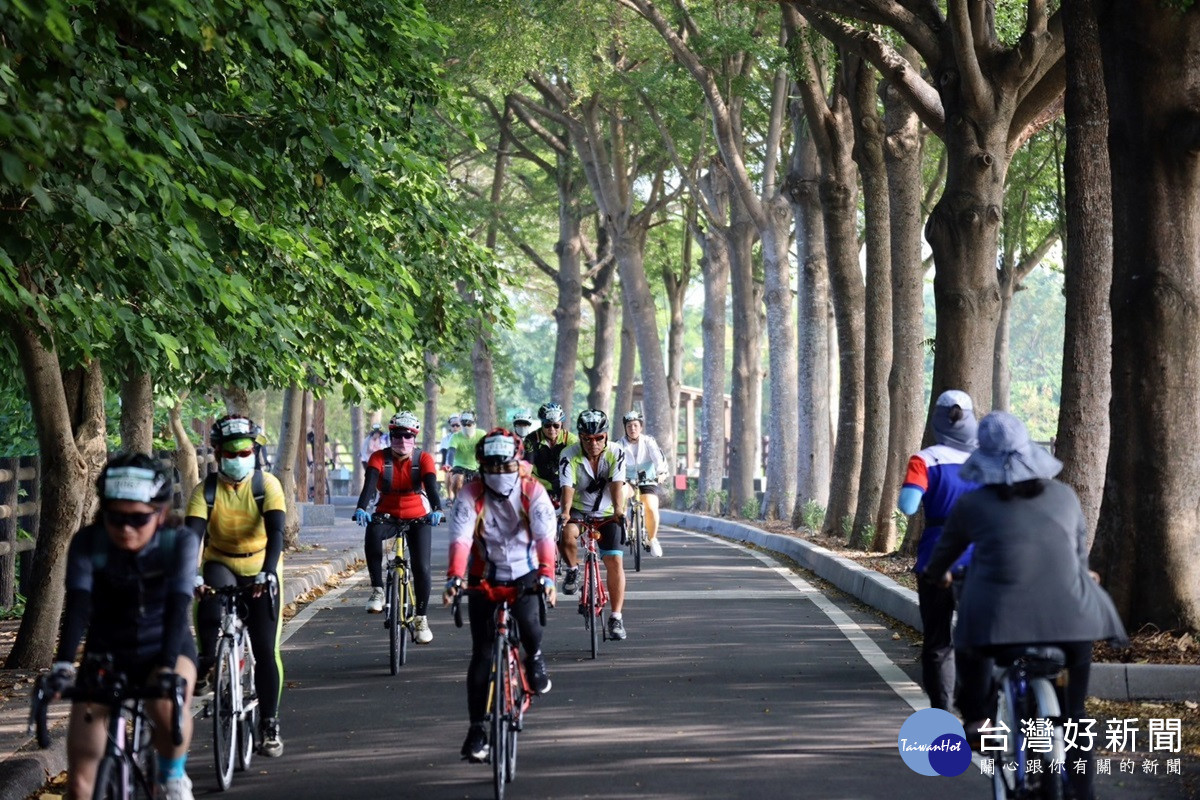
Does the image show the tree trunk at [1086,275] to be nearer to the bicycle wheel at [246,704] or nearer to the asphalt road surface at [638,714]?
the asphalt road surface at [638,714]

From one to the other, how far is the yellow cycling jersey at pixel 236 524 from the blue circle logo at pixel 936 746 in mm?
3517

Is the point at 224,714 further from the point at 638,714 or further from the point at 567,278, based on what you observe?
the point at 567,278

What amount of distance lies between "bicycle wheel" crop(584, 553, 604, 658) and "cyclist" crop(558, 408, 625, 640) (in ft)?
0.47

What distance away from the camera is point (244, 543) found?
9.41 m

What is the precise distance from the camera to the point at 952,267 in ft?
59.9

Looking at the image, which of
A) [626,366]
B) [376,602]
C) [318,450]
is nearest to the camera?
[376,602]

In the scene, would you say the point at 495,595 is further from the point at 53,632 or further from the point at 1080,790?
the point at 53,632

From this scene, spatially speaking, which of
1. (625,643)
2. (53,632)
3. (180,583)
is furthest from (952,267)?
(180,583)

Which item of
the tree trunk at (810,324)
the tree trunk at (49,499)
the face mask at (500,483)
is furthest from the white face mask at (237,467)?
the tree trunk at (810,324)

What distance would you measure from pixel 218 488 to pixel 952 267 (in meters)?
10.6

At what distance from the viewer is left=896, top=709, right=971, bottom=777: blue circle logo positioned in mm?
8766

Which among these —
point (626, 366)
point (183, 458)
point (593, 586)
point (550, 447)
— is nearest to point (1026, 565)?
point (593, 586)

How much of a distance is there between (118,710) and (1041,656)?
136 inches

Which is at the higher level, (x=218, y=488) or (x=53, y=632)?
(x=218, y=488)
